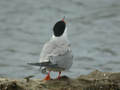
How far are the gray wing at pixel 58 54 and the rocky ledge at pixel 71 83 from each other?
0.91 ft

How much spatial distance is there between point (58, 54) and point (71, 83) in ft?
1.56

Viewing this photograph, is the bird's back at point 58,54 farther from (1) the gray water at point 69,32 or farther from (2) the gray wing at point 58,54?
(1) the gray water at point 69,32

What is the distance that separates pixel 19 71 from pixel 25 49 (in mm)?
1502

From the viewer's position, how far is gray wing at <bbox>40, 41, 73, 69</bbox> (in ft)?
20.0

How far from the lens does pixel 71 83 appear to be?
6207 millimetres

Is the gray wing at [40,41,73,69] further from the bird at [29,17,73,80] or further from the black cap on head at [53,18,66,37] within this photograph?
the black cap on head at [53,18,66,37]

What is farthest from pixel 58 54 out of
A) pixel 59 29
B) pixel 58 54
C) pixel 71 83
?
pixel 59 29

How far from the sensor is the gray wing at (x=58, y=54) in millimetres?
6090

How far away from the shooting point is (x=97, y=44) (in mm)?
12719

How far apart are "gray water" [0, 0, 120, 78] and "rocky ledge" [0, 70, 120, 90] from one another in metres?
4.05

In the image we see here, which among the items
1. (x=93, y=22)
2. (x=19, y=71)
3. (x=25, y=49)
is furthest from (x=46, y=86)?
(x=93, y=22)

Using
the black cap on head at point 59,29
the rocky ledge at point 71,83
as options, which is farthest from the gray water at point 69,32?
the rocky ledge at point 71,83

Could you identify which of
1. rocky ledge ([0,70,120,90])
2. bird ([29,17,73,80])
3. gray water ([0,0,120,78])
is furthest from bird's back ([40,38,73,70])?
gray water ([0,0,120,78])

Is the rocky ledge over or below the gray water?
below
